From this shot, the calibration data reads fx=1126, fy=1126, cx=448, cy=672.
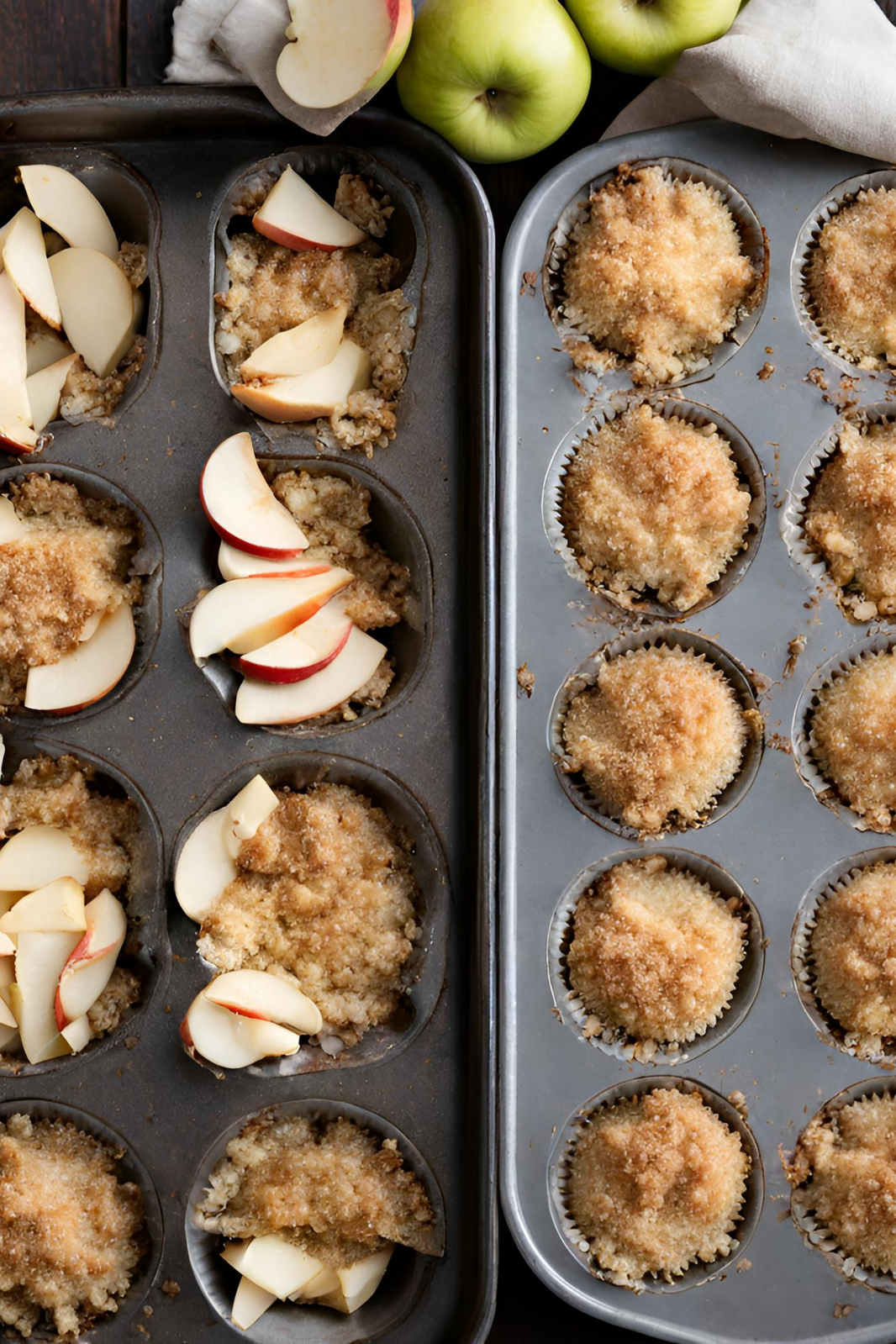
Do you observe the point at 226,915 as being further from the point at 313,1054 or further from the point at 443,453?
A: the point at 443,453

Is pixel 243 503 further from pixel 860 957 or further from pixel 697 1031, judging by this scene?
pixel 860 957

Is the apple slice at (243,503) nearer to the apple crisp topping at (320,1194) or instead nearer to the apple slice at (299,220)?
the apple slice at (299,220)

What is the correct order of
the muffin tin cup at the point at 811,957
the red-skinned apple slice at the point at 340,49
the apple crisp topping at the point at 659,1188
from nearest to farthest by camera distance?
the red-skinned apple slice at the point at 340,49 → the apple crisp topping at the point at 659,1188 → the muffin tin cup at the point at 811,957

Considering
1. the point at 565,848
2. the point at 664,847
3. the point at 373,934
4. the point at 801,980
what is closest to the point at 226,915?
the point at 373,934

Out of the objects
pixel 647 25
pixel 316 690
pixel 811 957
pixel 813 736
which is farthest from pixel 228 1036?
pixel 647 25

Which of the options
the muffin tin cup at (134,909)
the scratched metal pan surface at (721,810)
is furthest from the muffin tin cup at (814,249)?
the muffin tin cup at (134,909)

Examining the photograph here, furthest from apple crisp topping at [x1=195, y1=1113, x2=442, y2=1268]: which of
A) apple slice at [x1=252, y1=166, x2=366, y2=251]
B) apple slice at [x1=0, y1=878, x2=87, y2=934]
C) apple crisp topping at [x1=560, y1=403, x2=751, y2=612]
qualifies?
apple slice at [x1=252, y1=166, x2=366, y2=251]

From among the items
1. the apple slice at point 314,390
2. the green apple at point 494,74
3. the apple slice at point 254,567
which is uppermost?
the green apple at point 494,74
